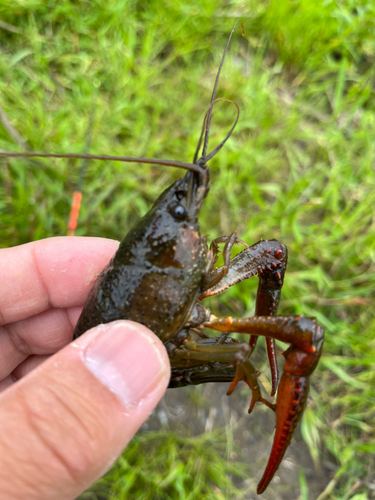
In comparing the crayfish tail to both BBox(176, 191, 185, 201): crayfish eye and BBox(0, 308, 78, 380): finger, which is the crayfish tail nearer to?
BBox(176, 191, 185, 201): crayfish eye

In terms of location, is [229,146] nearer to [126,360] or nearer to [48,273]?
[48,273]

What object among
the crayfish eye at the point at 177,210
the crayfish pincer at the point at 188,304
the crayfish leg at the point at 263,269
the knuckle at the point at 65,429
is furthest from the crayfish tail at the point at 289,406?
the crayfish eye at the point at 177,210

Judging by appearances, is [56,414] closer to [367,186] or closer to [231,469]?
[231,469]

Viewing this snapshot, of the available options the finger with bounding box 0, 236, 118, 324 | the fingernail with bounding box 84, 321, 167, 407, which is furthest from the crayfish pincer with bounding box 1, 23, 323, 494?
the finger with bounding box 0, 236, 118, 324

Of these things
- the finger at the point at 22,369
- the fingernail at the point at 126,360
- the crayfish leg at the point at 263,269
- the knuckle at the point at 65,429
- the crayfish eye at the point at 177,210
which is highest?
the crayfish eye at the point at 177,210

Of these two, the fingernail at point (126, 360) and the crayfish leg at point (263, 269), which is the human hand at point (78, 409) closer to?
the fingernail at point (126, 360)

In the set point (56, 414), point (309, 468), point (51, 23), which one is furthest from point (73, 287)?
point (51, 23)

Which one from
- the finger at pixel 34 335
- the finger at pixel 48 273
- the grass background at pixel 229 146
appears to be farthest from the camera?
the grass background at pixel 229 146
